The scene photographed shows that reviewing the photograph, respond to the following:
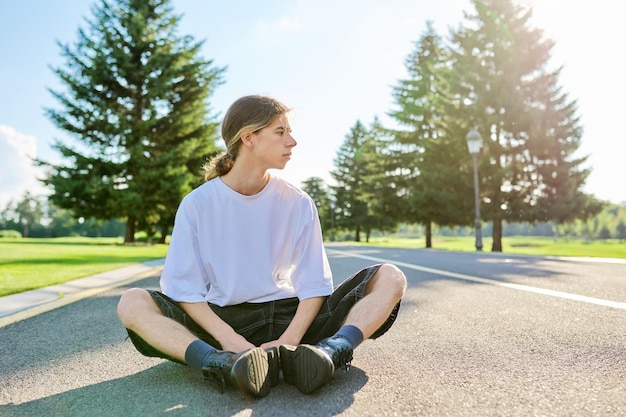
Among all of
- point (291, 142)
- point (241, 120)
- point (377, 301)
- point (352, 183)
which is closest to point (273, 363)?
point (377, 301)

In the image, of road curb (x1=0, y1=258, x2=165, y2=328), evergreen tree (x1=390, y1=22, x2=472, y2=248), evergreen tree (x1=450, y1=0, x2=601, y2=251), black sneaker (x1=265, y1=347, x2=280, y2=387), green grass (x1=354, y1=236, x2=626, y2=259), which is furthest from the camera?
evergreen tree (x1=390, y1=22, x2=472, y2=248)

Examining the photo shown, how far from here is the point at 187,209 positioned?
2.32m

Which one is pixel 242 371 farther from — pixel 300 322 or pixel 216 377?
pixel 300 322

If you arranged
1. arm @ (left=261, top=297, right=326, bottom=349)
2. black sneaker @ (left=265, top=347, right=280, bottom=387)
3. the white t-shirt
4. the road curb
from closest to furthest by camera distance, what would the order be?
1. black sneaker @ (left=265, top=347, right=280, bottom=387)
2. arm @ (left=261, top=297, right=326, bottom=349)
3. the white t-shirt
4. the road curb

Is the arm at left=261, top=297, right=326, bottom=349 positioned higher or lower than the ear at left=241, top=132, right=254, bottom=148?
lower

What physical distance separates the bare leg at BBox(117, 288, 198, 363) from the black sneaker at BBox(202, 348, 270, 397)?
0.24m

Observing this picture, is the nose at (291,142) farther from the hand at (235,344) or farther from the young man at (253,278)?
the hand at (235,344)

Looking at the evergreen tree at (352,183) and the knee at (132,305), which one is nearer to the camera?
the knee at (132,305)

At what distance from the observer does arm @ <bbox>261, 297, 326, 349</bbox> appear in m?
2.11

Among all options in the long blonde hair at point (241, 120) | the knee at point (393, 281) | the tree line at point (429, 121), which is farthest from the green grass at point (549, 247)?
the long blonde hair at point (241, 120)

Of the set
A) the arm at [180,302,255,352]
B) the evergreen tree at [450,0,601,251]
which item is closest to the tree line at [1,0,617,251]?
the evergreen tree at [450,0,601,251]

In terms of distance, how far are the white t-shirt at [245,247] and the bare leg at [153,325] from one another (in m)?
0.12

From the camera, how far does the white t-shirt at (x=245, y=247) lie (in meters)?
2.25

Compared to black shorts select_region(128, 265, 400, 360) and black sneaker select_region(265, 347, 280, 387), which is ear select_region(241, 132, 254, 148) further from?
black sneaker select_region(265, 347, 280, 387)
